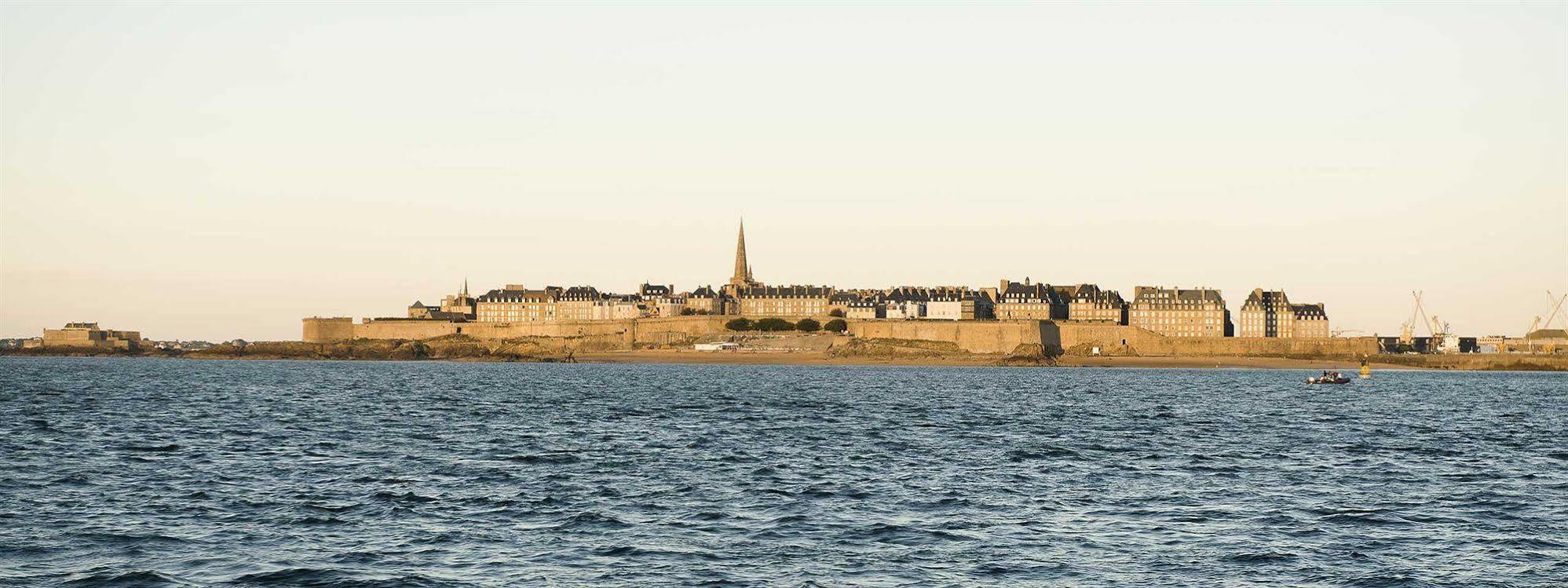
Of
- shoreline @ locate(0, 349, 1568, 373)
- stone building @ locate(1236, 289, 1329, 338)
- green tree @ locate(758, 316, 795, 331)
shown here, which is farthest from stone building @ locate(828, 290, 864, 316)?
stone building @ locate(1236, 289, 1329, 338)

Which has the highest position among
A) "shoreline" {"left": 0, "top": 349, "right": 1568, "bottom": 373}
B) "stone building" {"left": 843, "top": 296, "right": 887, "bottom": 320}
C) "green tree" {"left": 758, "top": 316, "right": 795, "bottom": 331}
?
Answer: "stone building" {"left": 843, "top": 296, "right": 887, "bottom": 320}

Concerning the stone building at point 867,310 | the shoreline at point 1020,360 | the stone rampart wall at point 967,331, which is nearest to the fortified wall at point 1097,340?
the stone rampart wall at point 967,331

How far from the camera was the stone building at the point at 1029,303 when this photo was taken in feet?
614

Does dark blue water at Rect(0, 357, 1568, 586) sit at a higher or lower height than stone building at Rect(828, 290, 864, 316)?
lower

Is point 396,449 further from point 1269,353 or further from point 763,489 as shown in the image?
point 1269,353

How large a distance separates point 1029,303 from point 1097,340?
3007 centimetres

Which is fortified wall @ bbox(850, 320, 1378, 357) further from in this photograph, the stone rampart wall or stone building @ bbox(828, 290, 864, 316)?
stone building @ bbox(828, 290, 864, 316)

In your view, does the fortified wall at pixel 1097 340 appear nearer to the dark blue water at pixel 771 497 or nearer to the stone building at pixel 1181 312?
the stone building at pixel 1181 312

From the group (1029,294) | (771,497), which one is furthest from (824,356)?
(771,497)

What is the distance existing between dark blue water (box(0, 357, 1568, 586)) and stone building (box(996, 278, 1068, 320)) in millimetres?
129100

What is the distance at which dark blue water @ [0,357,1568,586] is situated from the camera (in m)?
19.6

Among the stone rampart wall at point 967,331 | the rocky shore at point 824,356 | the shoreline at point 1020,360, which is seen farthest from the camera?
the stone rampart wall at point 967,331

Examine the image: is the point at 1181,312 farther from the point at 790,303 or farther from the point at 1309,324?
the point at 790,303

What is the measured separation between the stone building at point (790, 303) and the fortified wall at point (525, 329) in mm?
18761
